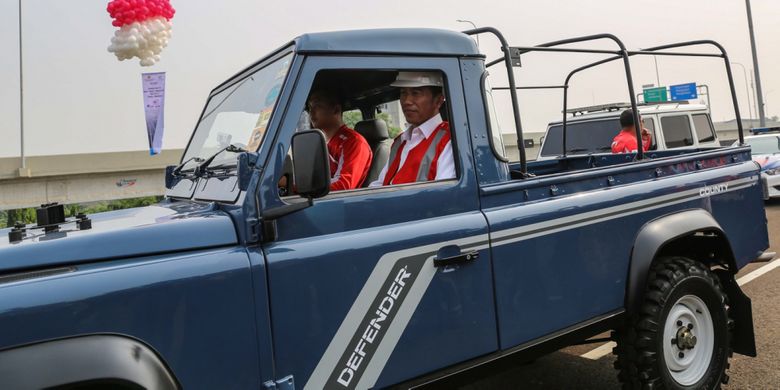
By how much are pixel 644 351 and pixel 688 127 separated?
7.59 meters

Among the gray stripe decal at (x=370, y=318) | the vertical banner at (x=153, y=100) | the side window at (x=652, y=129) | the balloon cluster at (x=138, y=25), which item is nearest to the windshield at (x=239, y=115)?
the gray stripe decal at (x=370, y=318)

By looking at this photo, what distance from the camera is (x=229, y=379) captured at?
6.45 ft

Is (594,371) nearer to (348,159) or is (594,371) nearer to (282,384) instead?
(348,159)

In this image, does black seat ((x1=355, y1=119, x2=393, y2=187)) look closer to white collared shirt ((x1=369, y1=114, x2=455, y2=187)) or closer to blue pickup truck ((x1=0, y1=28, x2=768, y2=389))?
blue pickup truck ((x1=0, y1=28, x2=768, y2=389))

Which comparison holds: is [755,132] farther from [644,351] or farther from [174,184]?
[174,184]

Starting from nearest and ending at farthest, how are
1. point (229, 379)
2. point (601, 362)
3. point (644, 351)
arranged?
point (229, 379), point (644, 351), point (601, 362)

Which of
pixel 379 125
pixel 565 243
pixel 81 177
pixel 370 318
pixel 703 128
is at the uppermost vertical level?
pixel 81 177

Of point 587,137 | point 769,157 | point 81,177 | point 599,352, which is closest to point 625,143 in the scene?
point 587,137

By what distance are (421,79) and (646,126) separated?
7.42 meters

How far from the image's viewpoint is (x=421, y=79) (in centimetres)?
268

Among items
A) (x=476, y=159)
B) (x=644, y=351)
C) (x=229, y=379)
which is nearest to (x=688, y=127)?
(x=644, y=351)

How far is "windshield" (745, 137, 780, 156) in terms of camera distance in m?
12.3

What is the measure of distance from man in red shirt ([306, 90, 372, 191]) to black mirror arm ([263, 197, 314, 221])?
29.8 inches

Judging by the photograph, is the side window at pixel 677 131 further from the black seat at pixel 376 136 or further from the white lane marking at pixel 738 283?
the black seat at pixel 376 136
